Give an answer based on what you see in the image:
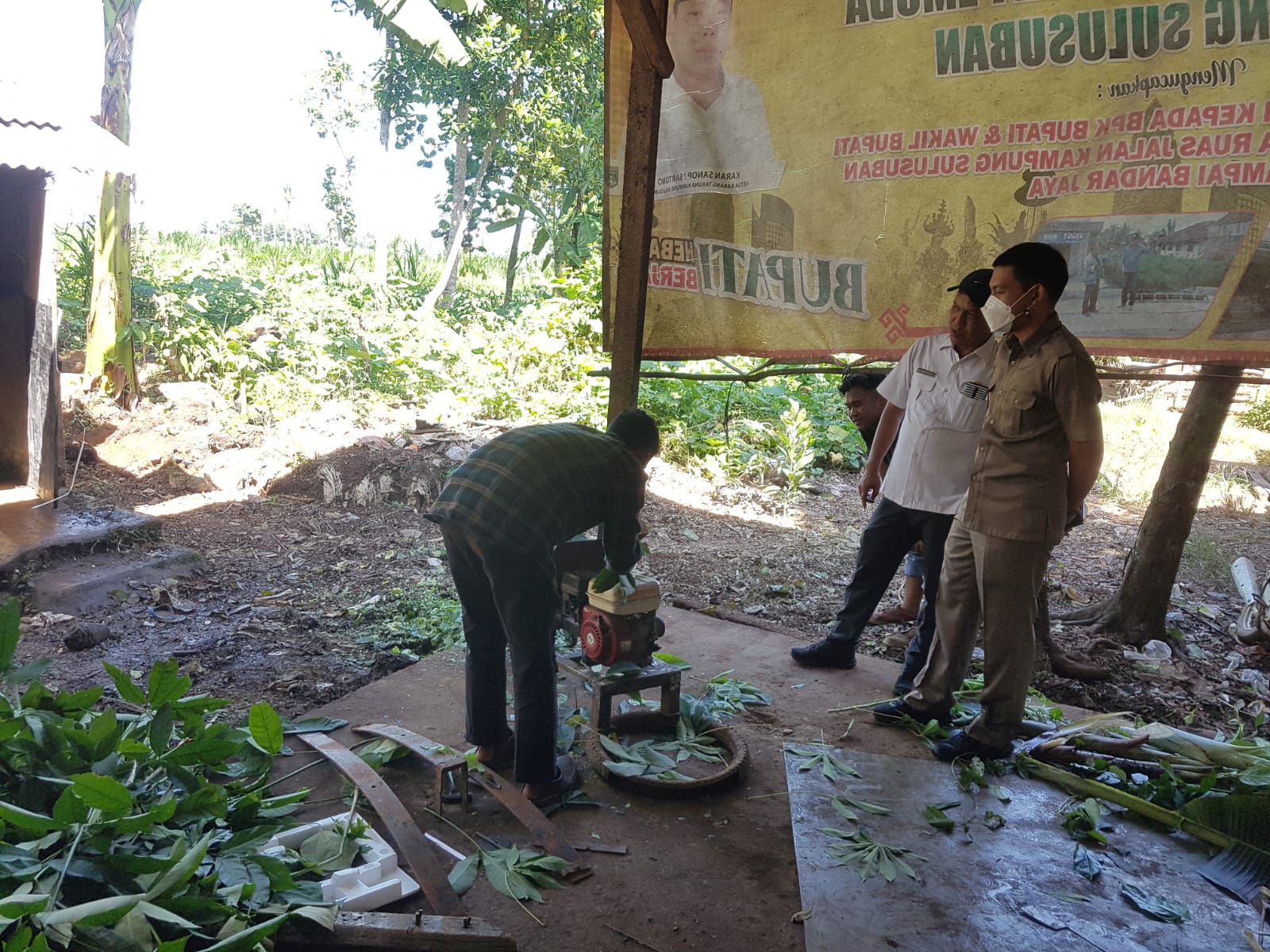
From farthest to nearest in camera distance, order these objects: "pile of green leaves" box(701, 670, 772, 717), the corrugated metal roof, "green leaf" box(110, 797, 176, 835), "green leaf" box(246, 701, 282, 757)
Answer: the corrugated metal roof → "pile of green leaves" box(701, 670, 772, 717) → "green leaf" box(246, 701, 282, 757) → "green leaf" box(110, 797, 176, 835)

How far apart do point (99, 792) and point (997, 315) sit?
354 cm

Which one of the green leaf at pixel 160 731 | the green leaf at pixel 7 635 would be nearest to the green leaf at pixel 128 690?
the green leaf at pixel 160 731

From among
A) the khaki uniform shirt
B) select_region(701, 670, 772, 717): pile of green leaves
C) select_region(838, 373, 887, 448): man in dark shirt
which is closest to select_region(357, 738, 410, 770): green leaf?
select_region(701, 670, 772, 717): pile of green leaves

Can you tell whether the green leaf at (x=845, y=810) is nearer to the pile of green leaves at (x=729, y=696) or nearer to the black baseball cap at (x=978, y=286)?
the pile of green leaves at (x=729, y=696)

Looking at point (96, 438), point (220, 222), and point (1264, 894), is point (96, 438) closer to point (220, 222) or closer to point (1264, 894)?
point (1264, 894)

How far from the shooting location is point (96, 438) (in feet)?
27.4

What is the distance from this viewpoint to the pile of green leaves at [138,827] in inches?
75.5

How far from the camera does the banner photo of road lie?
3.30 metres

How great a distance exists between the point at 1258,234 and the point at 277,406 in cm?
822

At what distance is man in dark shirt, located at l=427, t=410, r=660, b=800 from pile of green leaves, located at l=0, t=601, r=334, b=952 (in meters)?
0.79

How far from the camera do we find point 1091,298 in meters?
3.60

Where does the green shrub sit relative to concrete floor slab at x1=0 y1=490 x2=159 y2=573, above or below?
above

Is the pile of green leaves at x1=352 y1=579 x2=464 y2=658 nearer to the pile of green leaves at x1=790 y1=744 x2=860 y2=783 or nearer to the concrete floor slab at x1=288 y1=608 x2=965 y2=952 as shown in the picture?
the concrete floor slab at x1=288 y1=608 x2=965 y2=952

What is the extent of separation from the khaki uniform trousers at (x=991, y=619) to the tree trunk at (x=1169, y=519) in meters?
1.92
